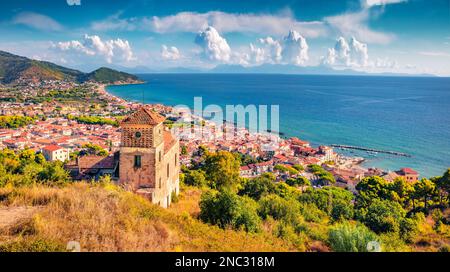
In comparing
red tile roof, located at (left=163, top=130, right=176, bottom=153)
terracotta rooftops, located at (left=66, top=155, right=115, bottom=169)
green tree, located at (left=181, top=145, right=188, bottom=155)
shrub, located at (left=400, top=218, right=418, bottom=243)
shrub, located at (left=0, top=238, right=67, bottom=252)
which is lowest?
green tree, located at (left=181, top=145, right=188, bottom=155)

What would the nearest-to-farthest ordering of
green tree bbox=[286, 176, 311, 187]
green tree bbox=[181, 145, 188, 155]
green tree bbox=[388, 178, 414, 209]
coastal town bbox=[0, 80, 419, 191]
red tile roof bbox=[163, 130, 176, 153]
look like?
red tile roof bbox=[163, 130, 176, 153] < green tree bbox=[388, 178, 414, 209] < green tree bbox=[286, 176, 311, 187] < coastal town bbox=[0, 80, 419, 191] < green tree bbox=[181, 145, 188, 155]

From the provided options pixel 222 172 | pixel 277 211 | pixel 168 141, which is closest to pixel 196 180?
pixel 222 172

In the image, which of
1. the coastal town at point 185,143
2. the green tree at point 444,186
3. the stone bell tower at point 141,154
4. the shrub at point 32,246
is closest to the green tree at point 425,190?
the green tree at point 444,186

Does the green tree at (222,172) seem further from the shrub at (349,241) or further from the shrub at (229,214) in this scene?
the shrub at (349,241)

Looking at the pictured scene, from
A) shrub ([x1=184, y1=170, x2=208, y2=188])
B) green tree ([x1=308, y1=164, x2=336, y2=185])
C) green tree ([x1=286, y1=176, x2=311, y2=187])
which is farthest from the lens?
green tree ([x1=308, y1=164, x2=336, y2=185])

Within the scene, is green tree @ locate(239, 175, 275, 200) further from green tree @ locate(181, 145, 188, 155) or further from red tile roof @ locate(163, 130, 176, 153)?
green tree @ locate(181, 145, 188, 155)

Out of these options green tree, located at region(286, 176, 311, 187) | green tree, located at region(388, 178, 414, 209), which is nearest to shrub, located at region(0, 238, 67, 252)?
green tree, located at region(388, 178, 414, 209)

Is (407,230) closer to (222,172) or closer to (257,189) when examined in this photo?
(257,189)
